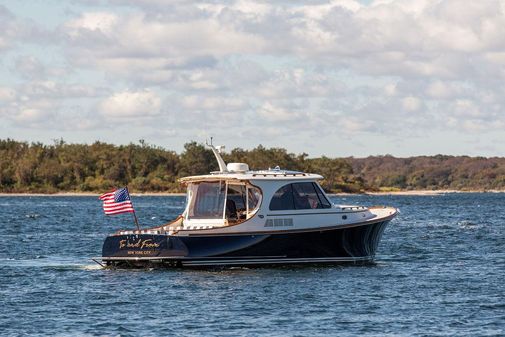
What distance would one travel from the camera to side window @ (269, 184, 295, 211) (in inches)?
1578

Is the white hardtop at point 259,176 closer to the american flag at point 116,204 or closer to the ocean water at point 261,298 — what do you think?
the american flag at point 116,204

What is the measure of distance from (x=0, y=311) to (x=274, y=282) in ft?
28.9

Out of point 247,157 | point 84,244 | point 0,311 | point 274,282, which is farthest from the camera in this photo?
point 247,157

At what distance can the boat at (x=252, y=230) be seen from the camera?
1543 inches

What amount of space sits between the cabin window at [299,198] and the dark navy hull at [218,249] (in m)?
1.01

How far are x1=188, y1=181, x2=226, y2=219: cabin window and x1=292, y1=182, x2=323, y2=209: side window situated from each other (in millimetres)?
2517

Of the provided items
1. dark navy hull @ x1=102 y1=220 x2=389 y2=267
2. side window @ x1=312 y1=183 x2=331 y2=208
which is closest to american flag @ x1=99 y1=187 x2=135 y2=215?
dark navy hull @ x1=102 y1=220 x2=389 y2=267

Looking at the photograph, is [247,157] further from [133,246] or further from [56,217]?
[133,246]

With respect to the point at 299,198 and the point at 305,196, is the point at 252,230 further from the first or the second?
the point at 305,196

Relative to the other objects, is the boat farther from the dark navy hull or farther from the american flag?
the american flag

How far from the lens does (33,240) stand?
59656 millimetres

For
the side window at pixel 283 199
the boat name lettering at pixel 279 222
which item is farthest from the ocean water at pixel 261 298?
the side window at pixel 283 199

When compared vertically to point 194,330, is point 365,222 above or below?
above

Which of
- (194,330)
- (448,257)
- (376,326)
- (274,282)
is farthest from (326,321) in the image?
(448,257)
